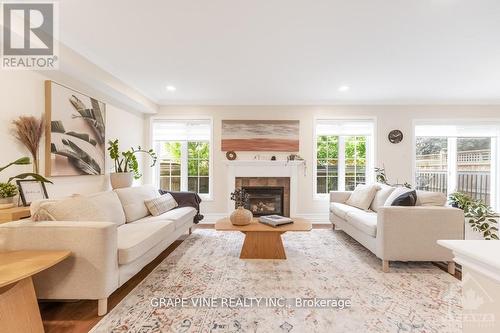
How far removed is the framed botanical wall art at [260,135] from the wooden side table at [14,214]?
3260 mm

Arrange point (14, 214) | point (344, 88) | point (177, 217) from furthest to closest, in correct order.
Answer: point (344, 88) < point (177, 217) < point (14, 214)

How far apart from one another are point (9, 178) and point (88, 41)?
1.57m

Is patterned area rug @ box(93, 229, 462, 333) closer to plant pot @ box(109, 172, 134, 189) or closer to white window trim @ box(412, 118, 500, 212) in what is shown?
plant pot @ box(109, 172, 134, 189)

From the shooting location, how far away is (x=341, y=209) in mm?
3861

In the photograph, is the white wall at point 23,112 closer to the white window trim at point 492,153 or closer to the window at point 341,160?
the window at point 341,160

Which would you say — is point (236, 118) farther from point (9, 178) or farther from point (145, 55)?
point (9, 178)

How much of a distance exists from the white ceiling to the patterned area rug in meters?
2.46

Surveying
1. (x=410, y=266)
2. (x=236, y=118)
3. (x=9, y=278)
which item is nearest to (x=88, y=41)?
(x=9, y=278)

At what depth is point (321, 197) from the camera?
5.04m

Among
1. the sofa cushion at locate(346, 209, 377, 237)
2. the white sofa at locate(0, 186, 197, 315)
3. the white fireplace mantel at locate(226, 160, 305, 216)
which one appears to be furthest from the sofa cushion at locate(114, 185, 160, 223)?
the sofa cushion at locate(346, 209, 377, 237)

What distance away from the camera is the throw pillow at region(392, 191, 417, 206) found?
2809 millimetres

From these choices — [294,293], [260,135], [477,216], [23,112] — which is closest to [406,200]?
[477,216]

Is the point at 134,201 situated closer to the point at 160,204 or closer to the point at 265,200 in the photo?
the point at 160,204

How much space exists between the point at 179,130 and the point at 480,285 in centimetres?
504
